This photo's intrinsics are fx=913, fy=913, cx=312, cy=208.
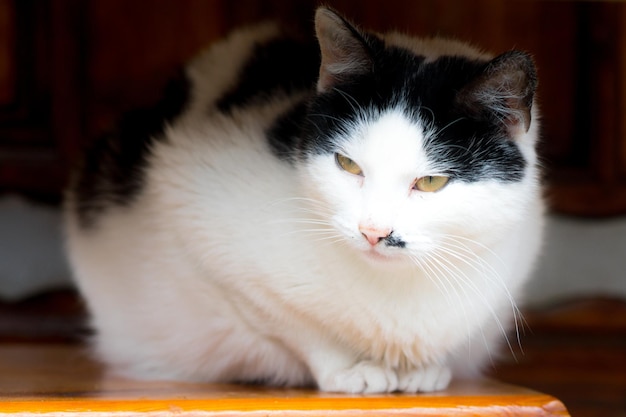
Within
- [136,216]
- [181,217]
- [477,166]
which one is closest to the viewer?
[477,166]

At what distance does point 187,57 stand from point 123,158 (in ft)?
1.73

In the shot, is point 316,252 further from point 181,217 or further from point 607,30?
point 607,30

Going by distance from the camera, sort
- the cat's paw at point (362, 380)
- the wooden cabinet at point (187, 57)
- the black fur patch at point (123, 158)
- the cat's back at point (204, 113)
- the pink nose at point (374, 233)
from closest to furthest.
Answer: the pink nose at point (374, 233), the cat's paw at point (362, 380), the cat's back at point (204, 113), the black fur patch at point (123, 158), the wooden cabinet at point (187, 57)

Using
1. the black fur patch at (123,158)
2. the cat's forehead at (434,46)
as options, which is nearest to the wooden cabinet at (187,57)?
the black fur patch at (123,158)

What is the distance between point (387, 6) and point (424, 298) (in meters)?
1.02

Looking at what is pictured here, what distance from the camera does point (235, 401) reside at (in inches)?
50.3

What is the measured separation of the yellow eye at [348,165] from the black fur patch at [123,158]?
46 centimetres

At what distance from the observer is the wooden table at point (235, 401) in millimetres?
1217

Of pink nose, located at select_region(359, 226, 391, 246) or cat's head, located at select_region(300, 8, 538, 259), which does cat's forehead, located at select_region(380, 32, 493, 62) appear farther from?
pink nose, located at select_region(359, 226, 391, 246)

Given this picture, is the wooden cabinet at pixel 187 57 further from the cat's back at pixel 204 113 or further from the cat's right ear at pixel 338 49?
the cat's right ear at pixel 338 49

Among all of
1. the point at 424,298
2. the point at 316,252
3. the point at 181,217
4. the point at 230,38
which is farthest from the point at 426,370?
the point at 230,38

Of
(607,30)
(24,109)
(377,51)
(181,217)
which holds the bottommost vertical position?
(181,217)

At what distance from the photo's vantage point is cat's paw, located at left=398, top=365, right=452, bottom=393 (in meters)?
1.45

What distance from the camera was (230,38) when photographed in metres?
1.84
